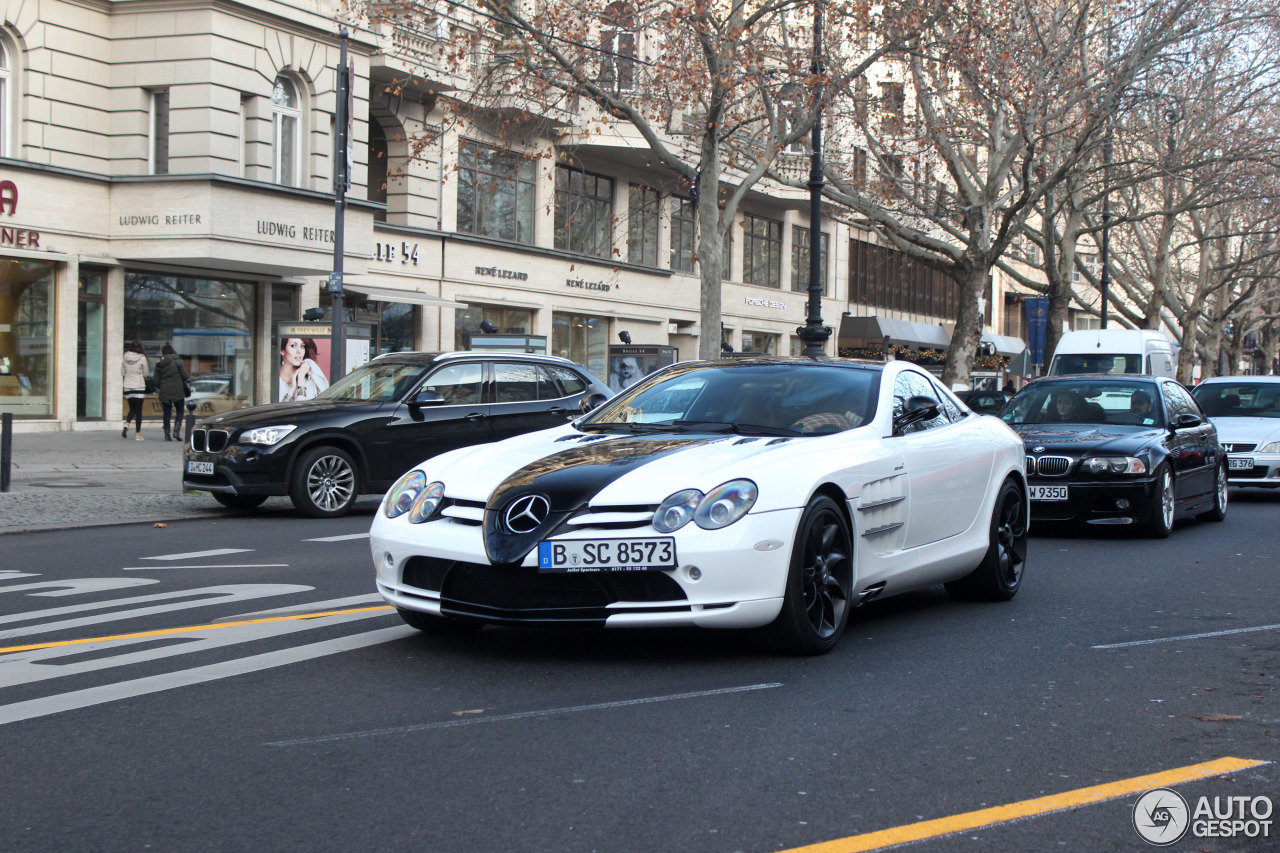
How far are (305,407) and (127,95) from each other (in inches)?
576

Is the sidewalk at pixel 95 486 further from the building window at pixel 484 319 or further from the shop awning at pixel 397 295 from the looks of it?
the building window at pixel 484 319

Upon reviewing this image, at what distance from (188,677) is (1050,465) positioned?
8.00 m

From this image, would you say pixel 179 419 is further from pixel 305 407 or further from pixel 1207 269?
pixel 1207 269

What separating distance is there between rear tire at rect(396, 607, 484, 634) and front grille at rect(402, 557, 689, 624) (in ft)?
1.92

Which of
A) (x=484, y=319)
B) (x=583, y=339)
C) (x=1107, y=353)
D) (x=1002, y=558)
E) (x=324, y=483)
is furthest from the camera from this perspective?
(x=583, y=339)

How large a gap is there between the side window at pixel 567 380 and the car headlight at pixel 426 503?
8.62 meters

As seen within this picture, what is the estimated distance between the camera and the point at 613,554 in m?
5.61

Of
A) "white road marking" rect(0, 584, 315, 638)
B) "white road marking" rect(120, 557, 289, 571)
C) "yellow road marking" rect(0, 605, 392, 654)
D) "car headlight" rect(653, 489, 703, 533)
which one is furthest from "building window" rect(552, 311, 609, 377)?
"car headlight" rect(653, 489, 703, 533)

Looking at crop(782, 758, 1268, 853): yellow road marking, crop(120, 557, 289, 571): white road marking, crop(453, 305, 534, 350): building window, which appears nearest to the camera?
crop(782, 758, 1268, 853): yellow road marking

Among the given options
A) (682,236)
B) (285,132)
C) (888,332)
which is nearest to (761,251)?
(682,236)

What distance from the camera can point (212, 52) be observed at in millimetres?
24922

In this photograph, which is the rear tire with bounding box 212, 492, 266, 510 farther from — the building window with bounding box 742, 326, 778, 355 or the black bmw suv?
the building window with bounding box 742, 326, 778, 355

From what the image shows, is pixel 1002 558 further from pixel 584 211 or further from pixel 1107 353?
pixel 584 211

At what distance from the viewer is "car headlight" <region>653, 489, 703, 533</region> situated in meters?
5.64
